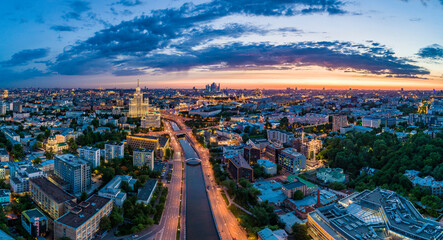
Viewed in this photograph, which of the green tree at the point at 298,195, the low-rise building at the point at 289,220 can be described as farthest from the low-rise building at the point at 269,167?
the low-rise building at the point at 289,220

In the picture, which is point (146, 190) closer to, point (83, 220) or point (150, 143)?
point (83, 220)

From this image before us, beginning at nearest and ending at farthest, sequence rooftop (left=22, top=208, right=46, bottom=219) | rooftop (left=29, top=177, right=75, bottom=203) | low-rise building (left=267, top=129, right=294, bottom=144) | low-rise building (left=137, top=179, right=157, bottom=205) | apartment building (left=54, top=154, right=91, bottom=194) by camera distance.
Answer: rooftop (left=22, top=208, right=46, bottom=219) → rooftop (left=29, top=177, right=75, bottom=203) → low-rise building (left=137, top=179, right=157, bottom=205) → apartment building (left=54, top=154, right=91, bottom=194) → low-rise building (left=267, top=129, right=294, bottom=144)

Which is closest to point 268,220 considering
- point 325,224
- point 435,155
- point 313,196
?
point 325,224

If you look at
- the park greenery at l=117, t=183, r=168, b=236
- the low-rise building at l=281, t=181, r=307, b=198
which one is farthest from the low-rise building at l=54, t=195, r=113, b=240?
the low-rise building at l=281, t=181, r=307, b=198

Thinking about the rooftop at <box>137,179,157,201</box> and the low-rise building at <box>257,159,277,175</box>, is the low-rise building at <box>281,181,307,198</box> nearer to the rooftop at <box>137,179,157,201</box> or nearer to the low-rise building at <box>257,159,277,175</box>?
the low-rise building at <box>257,159,277,175</box>

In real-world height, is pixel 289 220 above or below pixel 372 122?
below

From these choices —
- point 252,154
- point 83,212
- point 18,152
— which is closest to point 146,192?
point 83,212

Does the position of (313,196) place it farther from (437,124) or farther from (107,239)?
(437,124)

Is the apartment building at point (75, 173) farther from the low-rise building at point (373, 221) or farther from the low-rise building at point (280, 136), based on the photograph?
the low-rise building at point (280, 136)
